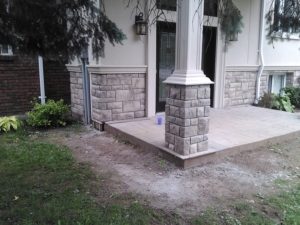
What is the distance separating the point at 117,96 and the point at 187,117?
2.07 meters

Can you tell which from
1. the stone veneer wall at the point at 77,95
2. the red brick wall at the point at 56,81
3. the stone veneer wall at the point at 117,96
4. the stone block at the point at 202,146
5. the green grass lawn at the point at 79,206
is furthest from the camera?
the red brick wall at the point at 56,81

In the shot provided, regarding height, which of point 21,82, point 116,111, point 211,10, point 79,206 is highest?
point 211,10

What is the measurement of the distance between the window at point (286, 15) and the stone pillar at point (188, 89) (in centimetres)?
85

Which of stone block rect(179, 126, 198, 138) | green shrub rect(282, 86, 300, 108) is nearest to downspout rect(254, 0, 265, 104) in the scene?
green shrub rect(282, 86, 300, 108)

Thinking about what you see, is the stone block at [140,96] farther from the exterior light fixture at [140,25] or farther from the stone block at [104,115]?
the exterior light fixture at [140,25]

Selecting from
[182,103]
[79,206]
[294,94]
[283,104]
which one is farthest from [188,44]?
[294,94]

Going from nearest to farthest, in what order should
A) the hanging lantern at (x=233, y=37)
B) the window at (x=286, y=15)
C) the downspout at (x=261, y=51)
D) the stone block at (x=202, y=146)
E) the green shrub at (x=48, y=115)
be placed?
1. the window at (x=286, y=15)
2. the stone block at (x=202, y=146)
3. the green shrub at (x=48, y=115)
4. the hanging lantern at (x=233, y=37)
5. the downspout at (x=261, y=51)

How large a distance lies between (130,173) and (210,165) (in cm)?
100

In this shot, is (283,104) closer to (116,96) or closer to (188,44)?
(116,96)

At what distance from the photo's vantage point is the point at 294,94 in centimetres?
805

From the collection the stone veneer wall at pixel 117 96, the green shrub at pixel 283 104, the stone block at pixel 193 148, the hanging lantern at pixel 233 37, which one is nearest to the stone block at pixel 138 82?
the stone veneer wall at pixel 117 96

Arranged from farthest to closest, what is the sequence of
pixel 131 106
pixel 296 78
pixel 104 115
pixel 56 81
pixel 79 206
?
pixel 296 78 → pixel 56 81 → pixel 131 106 → pixel 104 115 → pixel 79 206

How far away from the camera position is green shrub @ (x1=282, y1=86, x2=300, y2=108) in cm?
798

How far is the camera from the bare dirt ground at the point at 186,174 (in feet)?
9.61
